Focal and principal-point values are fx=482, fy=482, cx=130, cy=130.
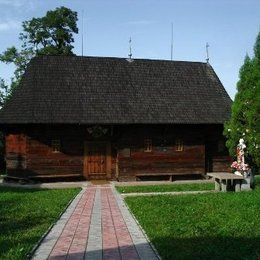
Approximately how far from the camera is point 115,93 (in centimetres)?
2550

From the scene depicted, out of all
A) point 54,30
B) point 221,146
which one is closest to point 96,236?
point 221,146

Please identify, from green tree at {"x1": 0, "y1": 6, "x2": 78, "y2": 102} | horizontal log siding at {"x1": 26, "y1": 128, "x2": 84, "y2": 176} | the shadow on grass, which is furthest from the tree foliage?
the shadow on grass

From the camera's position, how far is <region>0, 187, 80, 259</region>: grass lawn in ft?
28.2

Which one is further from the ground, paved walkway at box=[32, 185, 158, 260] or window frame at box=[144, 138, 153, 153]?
window frame at box=[144, 138, 153, 153]

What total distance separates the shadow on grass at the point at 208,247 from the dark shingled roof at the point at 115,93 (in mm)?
14697

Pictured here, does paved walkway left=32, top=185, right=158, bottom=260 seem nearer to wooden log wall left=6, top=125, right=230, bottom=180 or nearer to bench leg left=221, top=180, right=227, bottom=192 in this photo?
bench leg left=221, top=180, right=227, bottom=192

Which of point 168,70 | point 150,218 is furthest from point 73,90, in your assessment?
point 150,218

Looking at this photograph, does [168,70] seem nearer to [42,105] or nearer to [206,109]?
[206,109]

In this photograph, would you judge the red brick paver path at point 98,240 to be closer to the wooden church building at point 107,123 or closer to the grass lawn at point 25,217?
the grass lawn at point 25,217

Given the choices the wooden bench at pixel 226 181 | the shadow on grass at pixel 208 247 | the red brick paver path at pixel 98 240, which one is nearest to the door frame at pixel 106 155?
the wooden bench at pixel 226 181

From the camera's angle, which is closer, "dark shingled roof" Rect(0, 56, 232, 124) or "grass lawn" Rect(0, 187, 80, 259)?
"grass lawn" Rect(0, 187, 80, 259)

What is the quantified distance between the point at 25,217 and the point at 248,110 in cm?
993

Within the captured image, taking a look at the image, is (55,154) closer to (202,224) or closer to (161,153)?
(161,153)

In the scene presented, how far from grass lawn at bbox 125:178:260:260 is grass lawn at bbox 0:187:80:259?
224cm
